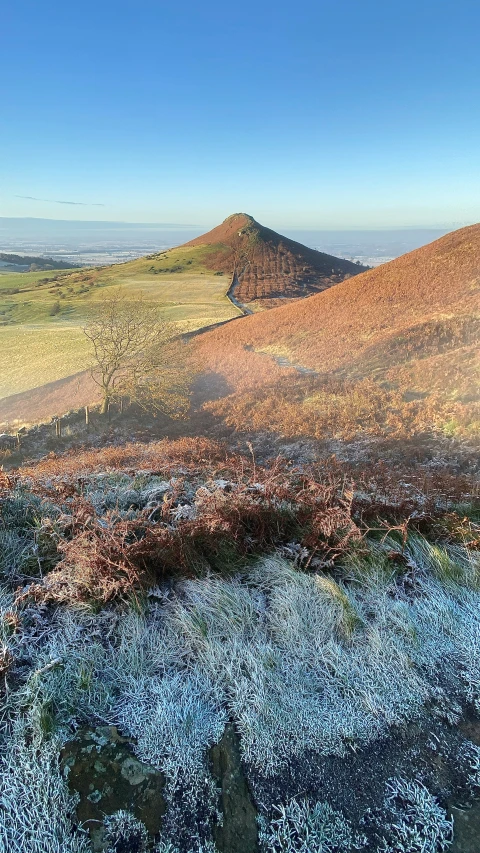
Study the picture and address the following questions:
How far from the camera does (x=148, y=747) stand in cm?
275

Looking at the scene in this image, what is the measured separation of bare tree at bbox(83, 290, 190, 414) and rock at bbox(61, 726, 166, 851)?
69.1ft

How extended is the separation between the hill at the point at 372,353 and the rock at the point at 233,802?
1487 centimetres

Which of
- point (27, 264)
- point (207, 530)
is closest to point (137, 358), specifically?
point (207, 530)

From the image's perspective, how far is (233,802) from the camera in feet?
8.09

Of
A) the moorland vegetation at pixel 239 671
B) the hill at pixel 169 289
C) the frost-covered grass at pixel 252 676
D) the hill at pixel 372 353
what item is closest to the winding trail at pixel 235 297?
the hill at pixel 169 289

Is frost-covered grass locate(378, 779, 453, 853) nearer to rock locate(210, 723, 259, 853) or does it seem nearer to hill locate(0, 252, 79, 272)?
rock locate(210, 723, 259, 853)

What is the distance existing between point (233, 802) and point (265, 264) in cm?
8267

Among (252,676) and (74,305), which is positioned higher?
(252,676)

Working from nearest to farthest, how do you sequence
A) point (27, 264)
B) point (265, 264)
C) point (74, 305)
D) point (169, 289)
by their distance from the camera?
1. point (74, 305)
2. point (169, 289)
3. point (265, 264)
4. point (27, 264)

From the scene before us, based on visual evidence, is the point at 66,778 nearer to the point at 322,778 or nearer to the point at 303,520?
the point at 322,778

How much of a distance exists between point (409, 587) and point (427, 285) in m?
30.2

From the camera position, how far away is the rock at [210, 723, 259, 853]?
2303 millimetres

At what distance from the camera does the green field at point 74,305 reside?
117 feet

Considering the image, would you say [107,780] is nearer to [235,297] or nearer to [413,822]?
[413,822]
